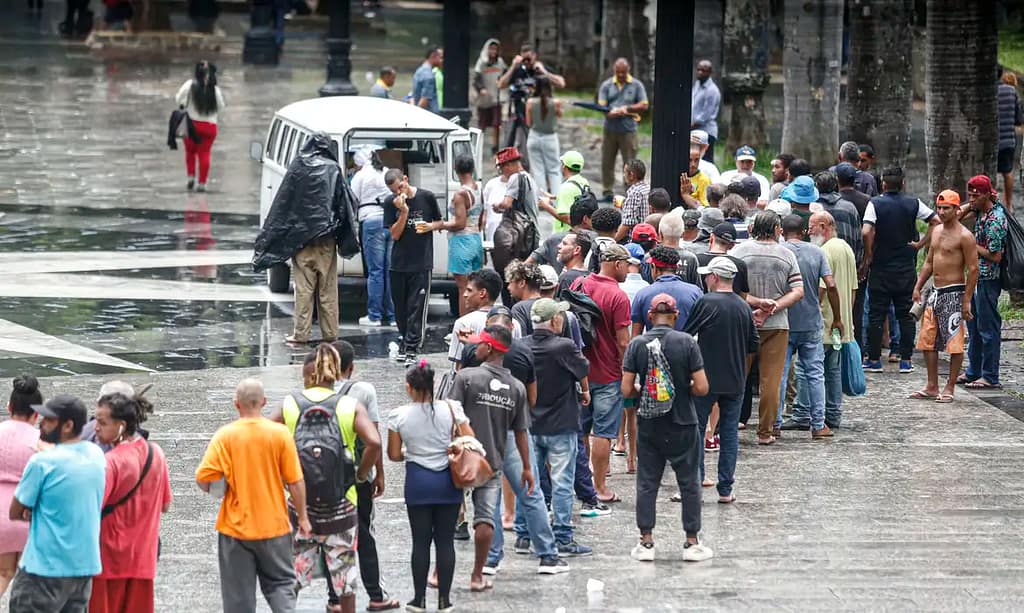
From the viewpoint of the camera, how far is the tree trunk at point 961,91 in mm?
17172

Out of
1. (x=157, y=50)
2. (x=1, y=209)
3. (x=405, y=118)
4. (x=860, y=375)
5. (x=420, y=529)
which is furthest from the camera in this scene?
(x=157, y=50)

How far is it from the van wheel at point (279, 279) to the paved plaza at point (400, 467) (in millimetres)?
217

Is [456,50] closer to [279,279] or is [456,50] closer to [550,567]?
[279,279]

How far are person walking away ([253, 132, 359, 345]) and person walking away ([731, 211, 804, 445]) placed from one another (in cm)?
401

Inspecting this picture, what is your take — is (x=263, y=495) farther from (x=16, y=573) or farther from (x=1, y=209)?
(x=1, y=209)

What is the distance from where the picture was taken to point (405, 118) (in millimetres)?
15727

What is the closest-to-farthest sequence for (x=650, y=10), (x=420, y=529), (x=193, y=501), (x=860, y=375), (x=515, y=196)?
1. (x=420, y=529)
2. (x=193, y=501)
3. (x=860, y=375)
4. (x=515, y=196)
5. (x=650, y=10)

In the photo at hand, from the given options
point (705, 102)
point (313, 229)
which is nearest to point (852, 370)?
point (313, 229)

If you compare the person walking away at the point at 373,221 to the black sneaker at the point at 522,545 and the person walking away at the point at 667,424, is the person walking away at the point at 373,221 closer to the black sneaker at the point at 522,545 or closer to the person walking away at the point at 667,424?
the black sneaker at the point at 522,545

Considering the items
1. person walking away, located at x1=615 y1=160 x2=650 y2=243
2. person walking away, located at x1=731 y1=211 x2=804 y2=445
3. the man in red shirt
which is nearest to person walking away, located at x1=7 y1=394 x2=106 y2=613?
the man in red shirt

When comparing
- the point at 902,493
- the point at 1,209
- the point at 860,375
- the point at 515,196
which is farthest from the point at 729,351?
the point at 1,209

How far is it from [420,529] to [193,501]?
238 cm

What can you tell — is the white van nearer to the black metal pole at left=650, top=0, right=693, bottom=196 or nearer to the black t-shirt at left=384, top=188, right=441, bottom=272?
the black t-shirt at left=384, top=188, right=441, bottom=272

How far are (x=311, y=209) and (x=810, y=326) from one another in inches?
180
